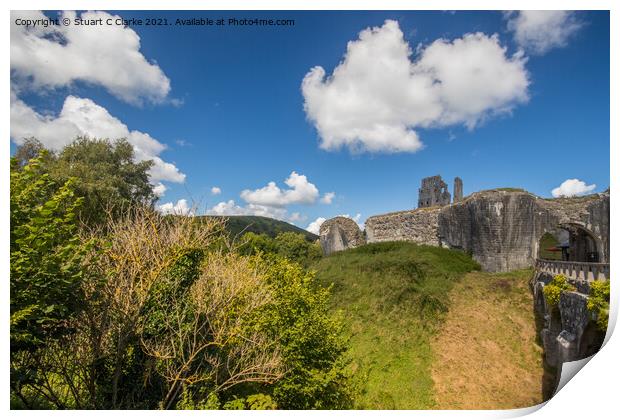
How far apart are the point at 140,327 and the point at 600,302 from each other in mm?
12338

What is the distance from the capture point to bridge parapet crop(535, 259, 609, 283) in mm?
10003

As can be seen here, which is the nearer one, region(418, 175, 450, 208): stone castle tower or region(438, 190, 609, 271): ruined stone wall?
region(438, 190, 609, 271): ruined stone wall

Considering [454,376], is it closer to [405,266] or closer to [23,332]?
[405,266]

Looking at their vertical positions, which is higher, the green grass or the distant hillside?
the distant hillside

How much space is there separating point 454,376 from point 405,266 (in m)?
9.52

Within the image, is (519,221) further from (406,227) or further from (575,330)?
(575,330)

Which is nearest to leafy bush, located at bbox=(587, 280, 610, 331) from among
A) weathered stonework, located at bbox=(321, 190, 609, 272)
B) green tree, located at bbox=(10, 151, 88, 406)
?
weathered stonework, located at bbox=(321, 190, 609, 272)

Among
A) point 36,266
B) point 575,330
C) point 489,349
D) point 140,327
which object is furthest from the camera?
point 489,349

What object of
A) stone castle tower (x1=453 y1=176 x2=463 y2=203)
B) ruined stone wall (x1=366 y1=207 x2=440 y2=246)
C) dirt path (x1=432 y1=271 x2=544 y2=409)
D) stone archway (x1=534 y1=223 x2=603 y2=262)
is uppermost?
stone castle tower (x1=453 y1=176 x2=463 y2=203)

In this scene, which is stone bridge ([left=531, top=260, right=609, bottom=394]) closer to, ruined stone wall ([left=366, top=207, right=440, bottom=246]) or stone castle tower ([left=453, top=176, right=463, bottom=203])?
ruined stone wall ([left=366, top=207, right=440, bottom=246])

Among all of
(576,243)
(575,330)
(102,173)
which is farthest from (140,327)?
(576,243)

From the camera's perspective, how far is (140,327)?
822cm

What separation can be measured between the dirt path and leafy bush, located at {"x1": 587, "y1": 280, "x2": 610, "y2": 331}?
208 inches

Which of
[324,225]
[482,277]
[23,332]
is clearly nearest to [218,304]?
[23,332]
